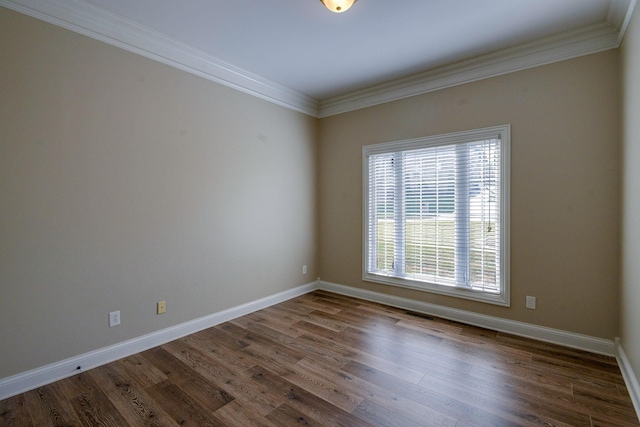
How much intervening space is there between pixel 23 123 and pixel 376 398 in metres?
3.09

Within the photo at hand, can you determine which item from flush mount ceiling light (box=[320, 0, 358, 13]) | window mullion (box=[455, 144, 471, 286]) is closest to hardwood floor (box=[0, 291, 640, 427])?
window mullion (box=[455, 144, 471, 286])

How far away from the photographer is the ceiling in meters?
2.31

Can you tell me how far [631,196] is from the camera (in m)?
2.16

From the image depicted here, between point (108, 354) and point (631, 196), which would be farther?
point (108, 354)

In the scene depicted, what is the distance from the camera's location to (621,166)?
97.0 inches

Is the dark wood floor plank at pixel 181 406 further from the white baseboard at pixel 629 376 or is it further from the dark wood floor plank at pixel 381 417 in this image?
the white baseboard at pixel 629 376

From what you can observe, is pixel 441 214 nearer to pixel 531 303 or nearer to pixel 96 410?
pixel 531 303

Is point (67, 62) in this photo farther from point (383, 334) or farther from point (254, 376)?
point (383, 334)

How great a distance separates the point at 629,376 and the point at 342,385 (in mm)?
2015

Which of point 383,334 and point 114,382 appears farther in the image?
point 383,334

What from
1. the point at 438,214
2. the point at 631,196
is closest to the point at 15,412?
the point at 438,214

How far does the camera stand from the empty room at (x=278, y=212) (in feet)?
6.78

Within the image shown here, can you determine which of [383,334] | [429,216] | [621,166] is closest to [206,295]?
[383,334]

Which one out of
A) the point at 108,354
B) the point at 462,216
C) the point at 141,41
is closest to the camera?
the point at 108,354
